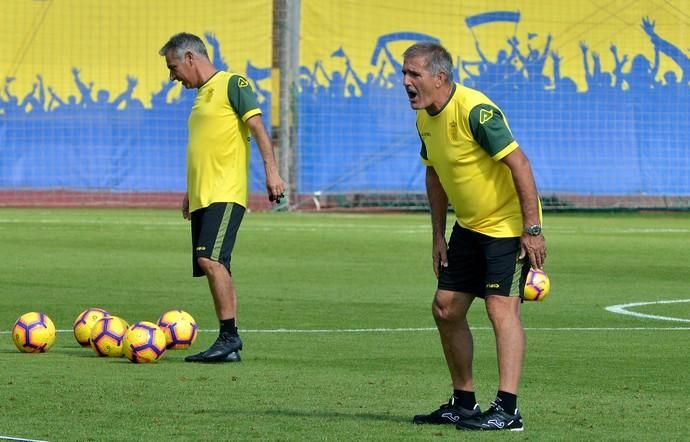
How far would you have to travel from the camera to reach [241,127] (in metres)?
11.2

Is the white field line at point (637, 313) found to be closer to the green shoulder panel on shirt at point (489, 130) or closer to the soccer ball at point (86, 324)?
the soccer ball at point (86, 324)

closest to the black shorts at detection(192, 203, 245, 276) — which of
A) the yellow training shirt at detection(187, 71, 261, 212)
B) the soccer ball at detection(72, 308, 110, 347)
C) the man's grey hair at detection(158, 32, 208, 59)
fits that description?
the yellow training shirt at detection(187, 71, 261, 212)

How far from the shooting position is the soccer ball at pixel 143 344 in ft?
34.0

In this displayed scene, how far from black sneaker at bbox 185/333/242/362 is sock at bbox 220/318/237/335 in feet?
0.12

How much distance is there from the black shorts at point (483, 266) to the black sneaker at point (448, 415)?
576mm

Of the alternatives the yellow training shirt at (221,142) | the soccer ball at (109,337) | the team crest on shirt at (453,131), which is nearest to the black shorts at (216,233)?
the yellow training shirt at (221,142)

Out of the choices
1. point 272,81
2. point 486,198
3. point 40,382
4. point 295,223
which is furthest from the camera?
point 272,81

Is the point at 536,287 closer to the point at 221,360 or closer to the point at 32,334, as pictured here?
the point at 221,360

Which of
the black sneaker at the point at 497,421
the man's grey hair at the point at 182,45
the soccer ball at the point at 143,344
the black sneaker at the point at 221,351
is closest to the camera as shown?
the black sneaker at the point at 497,421

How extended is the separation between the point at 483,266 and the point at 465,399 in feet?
2.21

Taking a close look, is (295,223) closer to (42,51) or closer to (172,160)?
(172,160)

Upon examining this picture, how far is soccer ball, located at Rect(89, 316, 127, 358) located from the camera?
1072 cm

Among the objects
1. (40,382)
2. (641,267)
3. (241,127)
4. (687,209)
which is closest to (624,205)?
(687,209)

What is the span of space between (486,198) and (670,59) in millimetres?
28157
